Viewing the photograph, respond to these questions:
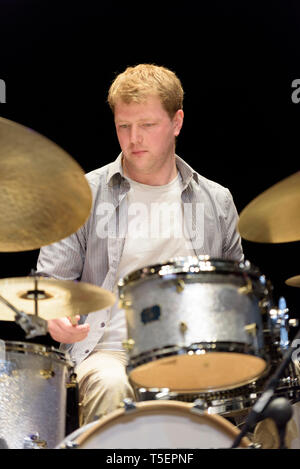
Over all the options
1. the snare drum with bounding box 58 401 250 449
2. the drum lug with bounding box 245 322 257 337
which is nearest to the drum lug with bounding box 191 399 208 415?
the snare drum with bounding box 58 401 250 449

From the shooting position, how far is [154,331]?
1902 mm

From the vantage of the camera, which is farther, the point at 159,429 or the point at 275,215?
the point at 275,215

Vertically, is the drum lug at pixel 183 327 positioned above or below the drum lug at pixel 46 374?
above

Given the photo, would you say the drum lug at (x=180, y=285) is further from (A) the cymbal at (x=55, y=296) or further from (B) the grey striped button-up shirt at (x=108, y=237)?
(B) the grey striped button-up shirt at (x=108, y=237)

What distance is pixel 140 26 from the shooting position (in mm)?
3279

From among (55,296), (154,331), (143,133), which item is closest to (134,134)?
(143,133)

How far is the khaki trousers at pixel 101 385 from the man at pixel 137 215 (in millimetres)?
38

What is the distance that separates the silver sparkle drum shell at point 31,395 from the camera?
2.18 metres

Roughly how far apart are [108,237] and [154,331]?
896mm

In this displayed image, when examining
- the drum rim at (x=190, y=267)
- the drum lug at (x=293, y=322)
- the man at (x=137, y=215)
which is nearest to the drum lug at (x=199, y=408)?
the drum rim at (x=190, y=267)

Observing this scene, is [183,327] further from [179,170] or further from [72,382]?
[179,170]

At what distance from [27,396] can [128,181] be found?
995 mm

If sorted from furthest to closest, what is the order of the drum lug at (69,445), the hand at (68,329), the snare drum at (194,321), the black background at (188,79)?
the black background at (188,79) → the hand at (68,329) → the snare drum at (194,321) → the drum lug at (69,445)

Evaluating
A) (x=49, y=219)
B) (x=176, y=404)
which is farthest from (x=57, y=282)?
(x=176, y=404)
